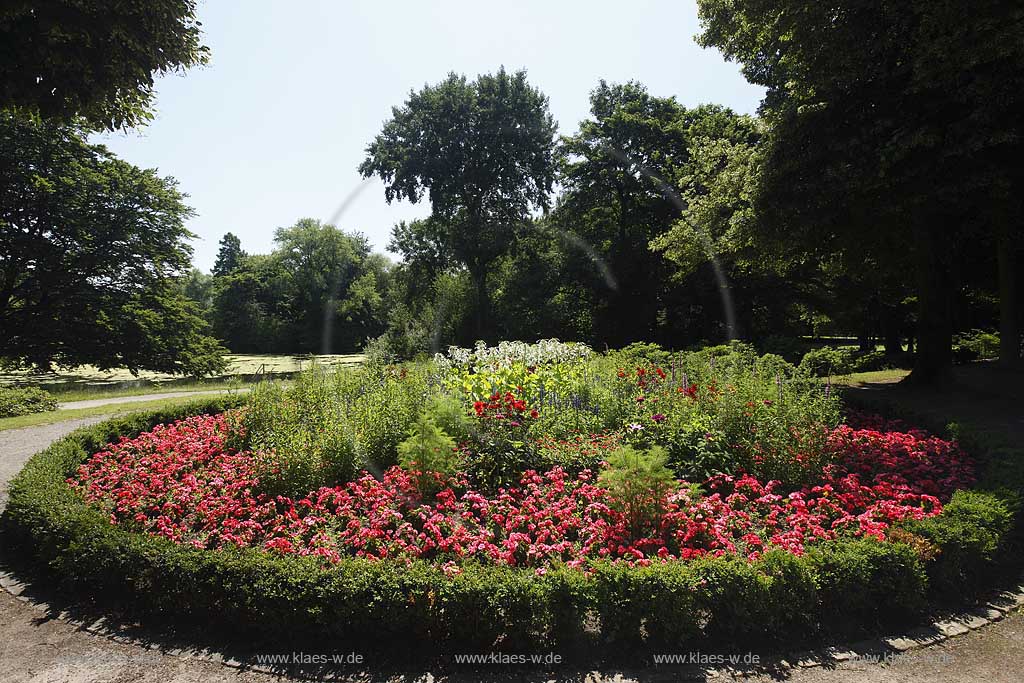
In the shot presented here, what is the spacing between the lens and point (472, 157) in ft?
106

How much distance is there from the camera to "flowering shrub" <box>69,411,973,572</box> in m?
4.36

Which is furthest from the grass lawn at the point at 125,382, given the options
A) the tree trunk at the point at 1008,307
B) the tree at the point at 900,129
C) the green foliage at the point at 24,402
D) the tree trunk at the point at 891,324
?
the tree trunk at the point at 891,324

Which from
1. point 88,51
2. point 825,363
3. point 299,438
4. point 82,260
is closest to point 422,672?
point 299,438

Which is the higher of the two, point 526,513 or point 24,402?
point 24,402

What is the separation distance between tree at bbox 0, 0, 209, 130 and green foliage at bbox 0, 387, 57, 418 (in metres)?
8.26

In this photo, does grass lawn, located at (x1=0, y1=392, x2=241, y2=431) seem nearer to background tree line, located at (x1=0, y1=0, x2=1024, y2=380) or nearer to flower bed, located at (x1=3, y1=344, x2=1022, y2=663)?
flower bed, located at (x1=3, y1=344, x2=1022, y2=663)

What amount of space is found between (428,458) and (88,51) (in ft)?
28.6

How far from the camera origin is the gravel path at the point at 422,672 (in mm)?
3176

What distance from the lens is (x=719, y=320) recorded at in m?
26.0

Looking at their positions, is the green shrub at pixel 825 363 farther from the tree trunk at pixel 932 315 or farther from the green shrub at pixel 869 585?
the green shrub at pixel 869 585

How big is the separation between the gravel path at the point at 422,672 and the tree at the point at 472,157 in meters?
27.3

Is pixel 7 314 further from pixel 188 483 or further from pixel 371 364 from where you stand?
pixel 188 483

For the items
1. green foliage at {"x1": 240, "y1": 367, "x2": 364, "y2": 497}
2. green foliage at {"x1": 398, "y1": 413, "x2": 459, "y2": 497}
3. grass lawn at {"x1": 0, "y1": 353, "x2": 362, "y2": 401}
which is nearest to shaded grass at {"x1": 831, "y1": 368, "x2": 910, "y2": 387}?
green foliage at {"x1": 398, "y1": 413, "x2": 459, "y2": 497}

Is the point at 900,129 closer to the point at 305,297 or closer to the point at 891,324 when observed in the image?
the point at 891,324
